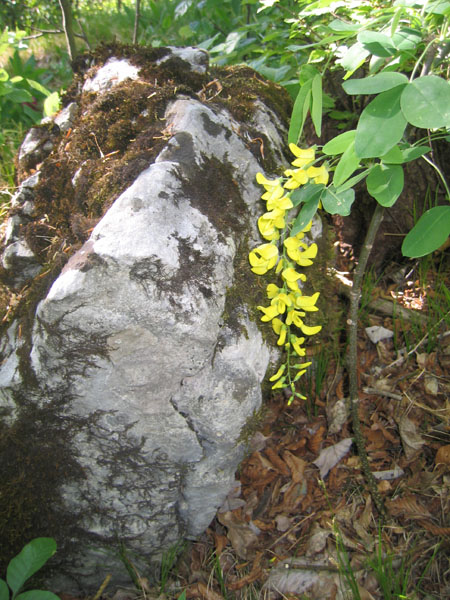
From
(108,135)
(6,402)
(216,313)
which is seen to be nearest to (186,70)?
(108,135)

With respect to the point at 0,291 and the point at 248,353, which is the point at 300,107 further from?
the point at 0,291

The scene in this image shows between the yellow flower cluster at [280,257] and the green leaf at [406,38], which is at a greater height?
the green leaf at [406,38]

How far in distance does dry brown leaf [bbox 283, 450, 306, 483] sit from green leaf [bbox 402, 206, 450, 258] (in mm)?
1257

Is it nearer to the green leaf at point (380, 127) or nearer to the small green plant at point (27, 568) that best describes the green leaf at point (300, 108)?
the green leaf at point (380, 127)

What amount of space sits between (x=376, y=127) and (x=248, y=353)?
0.88 m

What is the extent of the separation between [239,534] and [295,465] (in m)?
0.41

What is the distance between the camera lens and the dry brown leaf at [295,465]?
7.01ft

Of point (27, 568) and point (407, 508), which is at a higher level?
point (27, 568)

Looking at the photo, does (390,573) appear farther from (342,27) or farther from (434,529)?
(342,27)

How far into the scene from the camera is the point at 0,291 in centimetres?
187

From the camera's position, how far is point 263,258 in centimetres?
164

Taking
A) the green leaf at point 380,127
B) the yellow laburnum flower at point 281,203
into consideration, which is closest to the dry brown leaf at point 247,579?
the yellow laburnum flower at point 281,203

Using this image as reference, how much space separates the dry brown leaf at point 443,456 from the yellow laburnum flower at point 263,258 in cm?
119

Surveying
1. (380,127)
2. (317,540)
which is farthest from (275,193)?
(317,540)
